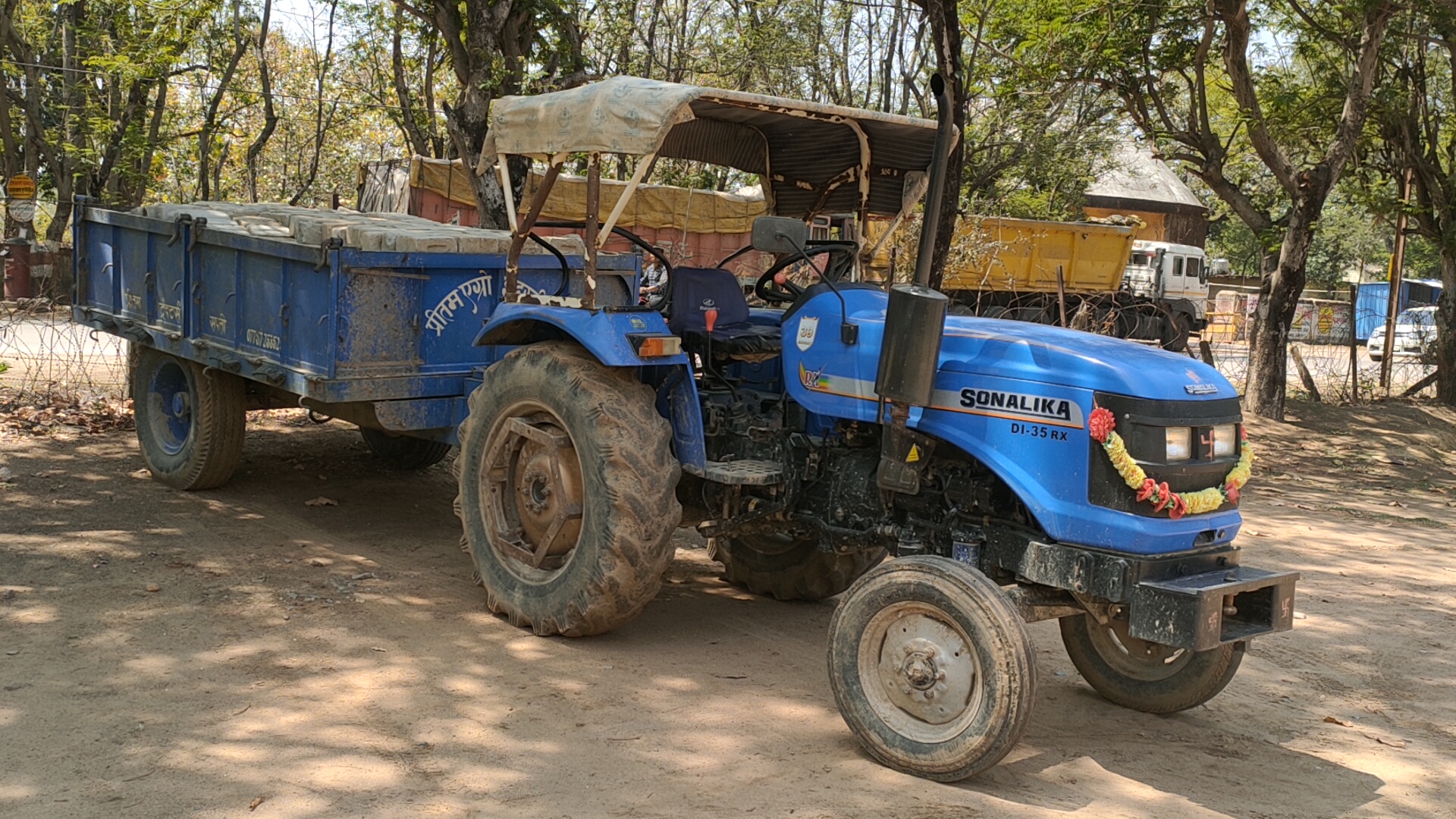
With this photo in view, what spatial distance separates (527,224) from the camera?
19.9ft

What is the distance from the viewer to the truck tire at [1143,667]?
509cm

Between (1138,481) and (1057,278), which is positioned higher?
(1057,278)

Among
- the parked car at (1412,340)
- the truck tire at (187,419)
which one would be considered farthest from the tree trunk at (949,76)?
the parked car at (1412,340)

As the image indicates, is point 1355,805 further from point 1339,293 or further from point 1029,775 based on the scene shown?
point 1339,293

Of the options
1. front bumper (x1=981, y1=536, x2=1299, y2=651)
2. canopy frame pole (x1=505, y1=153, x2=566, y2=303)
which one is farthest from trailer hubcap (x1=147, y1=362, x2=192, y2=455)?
front bumper (x1=981, y1=536, x2=1299, y2=651)

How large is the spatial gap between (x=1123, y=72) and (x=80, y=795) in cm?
1396

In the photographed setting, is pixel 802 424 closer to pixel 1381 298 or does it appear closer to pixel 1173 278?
pixel 1173 278

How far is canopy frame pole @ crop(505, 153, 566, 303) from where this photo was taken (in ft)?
19.1

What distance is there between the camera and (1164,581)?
14.7 feet

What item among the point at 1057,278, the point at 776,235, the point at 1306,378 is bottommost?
the point at 1306,378

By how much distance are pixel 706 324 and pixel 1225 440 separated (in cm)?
238

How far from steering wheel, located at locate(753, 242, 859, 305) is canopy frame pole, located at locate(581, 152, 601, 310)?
0.90 m

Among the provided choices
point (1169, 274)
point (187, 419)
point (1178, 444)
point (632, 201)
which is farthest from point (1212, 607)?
point (1169, 274)

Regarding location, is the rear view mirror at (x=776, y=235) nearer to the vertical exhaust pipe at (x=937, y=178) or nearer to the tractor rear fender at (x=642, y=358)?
the tractor rear fender at (x=642, y=358)
